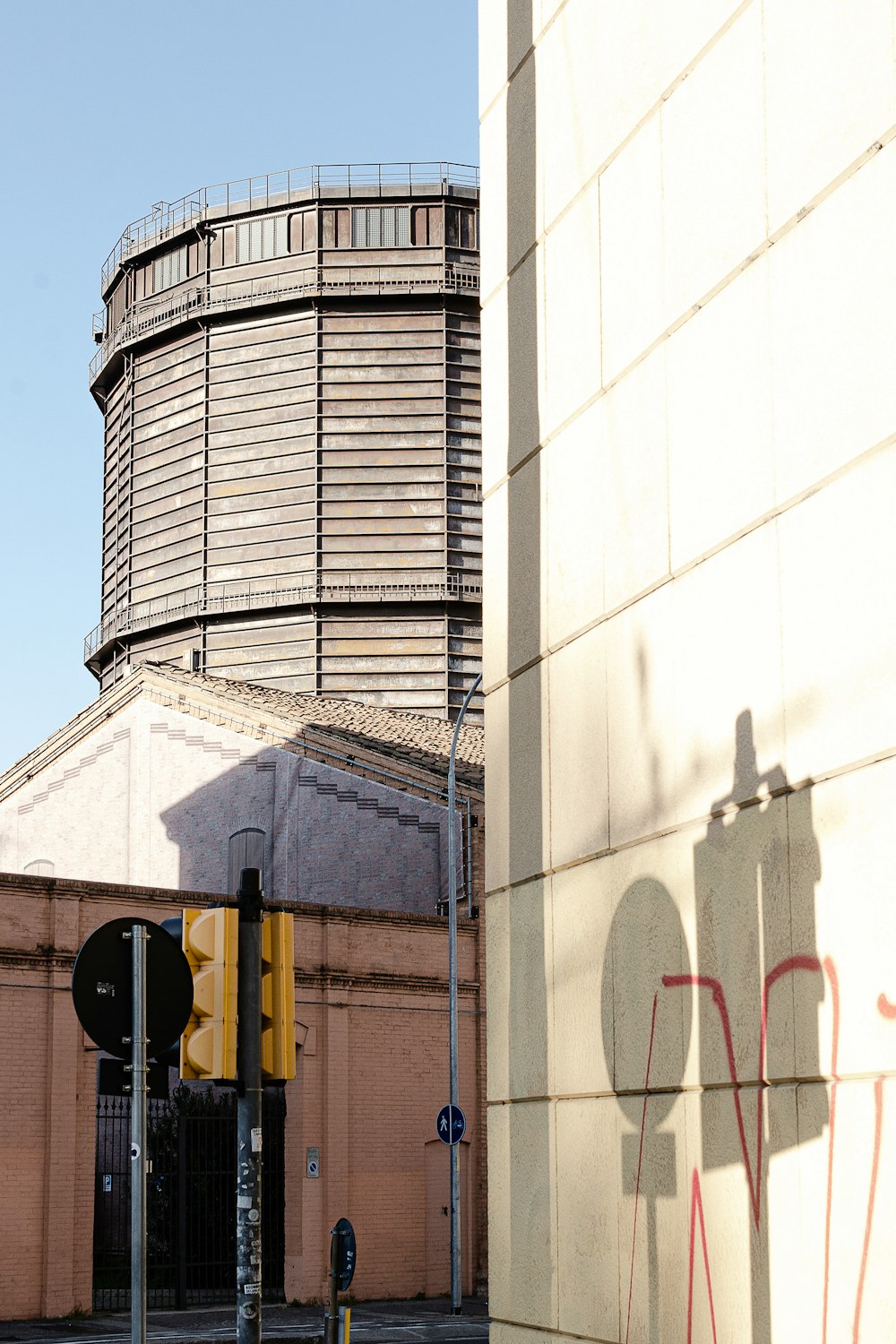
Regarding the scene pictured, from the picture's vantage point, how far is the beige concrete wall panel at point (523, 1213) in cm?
753

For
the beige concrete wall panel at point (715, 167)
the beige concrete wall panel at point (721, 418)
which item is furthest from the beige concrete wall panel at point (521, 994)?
the beige concrete wall panel at point (715, 167)

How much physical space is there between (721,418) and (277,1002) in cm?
289

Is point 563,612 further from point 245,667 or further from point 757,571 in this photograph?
point 245,667

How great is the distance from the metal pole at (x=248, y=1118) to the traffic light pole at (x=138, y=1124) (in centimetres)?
38

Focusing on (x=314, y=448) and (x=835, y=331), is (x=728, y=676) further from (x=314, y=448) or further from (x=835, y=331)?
(x=314, y=448)

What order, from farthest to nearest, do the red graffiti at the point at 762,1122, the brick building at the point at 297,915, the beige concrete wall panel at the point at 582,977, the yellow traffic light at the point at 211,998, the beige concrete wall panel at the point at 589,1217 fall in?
the brick building at the point at 297,915 → the beige concrete wall panel at the point at 582,977 → the beige concrete wall panel at the point at 589,1217 → the yellow traffic light at the point at 211,998 → the red graffiti at the point at 762,1122

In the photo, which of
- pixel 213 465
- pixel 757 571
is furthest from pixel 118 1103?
pixel 213 465

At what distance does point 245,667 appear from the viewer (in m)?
52.1

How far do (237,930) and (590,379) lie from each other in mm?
2877

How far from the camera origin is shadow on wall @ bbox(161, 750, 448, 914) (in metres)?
33.5

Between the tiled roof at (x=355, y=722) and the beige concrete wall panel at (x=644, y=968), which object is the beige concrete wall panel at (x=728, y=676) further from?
the tiled roof at (x=355, y=722)

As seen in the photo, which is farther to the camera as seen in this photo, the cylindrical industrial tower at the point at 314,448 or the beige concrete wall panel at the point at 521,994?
the cylindrical industrial tower at the point at 314,448

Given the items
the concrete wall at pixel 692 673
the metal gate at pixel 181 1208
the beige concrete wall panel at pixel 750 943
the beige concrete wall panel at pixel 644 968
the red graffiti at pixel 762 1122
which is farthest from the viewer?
the metal gate at pixel 181 1208

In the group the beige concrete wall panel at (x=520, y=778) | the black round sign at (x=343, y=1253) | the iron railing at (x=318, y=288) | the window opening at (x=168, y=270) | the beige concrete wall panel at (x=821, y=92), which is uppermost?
the window opening at (x=168, y=270)
